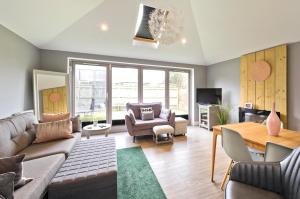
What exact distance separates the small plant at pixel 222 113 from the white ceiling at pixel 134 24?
164 centimetres

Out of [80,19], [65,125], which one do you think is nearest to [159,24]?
[80,19]

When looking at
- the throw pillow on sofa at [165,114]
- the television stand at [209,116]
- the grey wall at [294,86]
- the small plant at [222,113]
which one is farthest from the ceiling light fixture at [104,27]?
the grey wall at [294,86]

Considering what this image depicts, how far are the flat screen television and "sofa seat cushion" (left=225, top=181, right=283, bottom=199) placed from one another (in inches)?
154

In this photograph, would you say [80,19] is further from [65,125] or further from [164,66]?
[164,66]

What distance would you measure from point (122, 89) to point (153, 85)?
3.70 ft

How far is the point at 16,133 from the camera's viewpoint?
6.38 ft

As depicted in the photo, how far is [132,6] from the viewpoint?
304cm

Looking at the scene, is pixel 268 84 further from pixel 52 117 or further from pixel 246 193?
pixel 52 117

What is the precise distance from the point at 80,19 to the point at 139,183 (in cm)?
341

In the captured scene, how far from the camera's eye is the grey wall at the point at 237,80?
306cm

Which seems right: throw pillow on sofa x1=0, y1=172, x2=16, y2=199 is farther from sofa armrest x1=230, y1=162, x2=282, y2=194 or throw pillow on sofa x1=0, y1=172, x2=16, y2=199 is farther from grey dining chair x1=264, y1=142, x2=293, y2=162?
grey dining chair x1=264, y1=142, x2=293, y2=162

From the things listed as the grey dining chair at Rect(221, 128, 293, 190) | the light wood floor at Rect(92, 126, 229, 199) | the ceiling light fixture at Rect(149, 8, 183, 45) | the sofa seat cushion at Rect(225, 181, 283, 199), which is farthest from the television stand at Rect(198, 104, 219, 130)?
the sofa seat cushion at Rect(225, 181, 283, 199)

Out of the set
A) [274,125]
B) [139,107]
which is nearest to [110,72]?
[139,107]

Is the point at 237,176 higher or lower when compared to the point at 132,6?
→ lower
